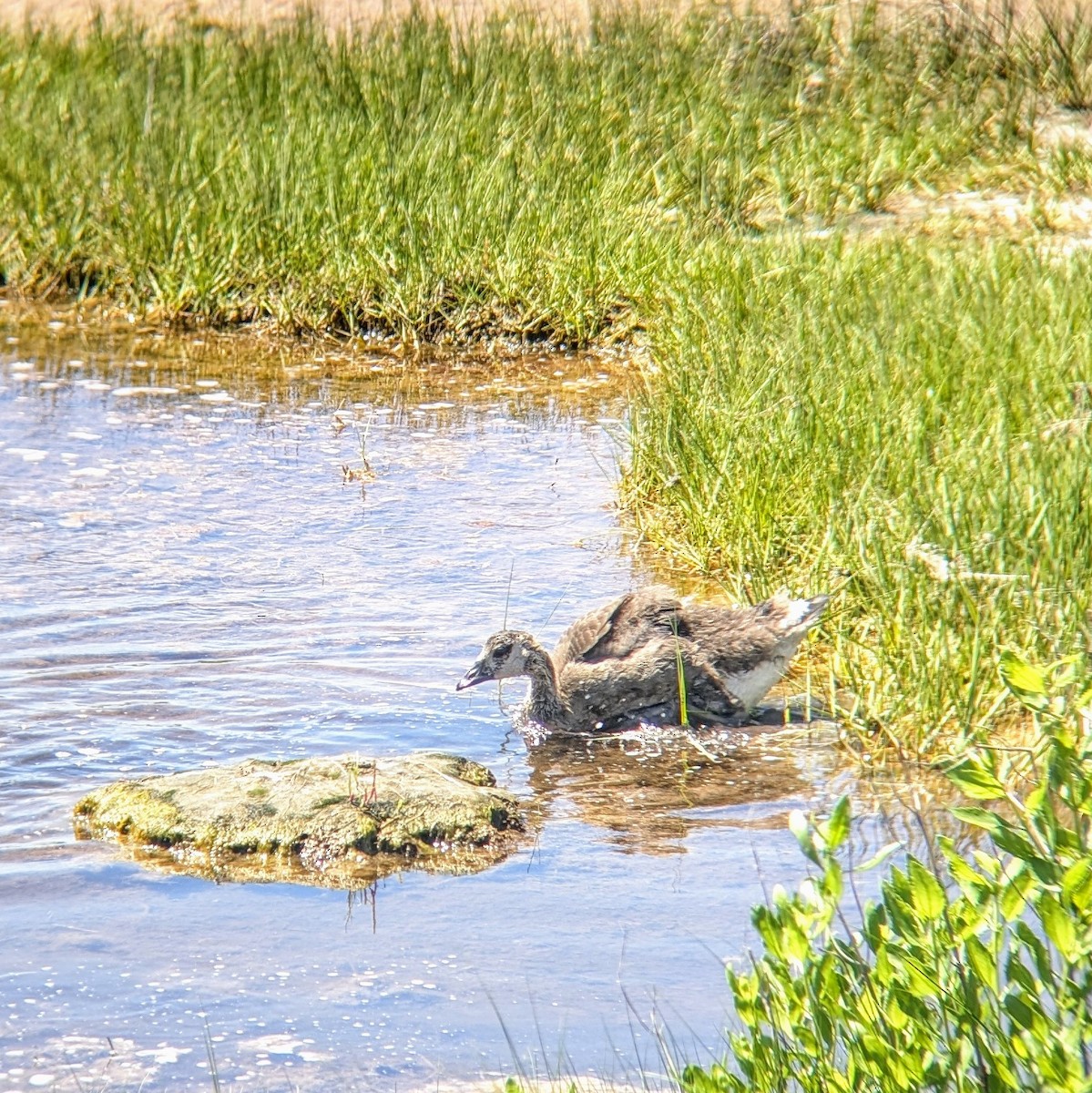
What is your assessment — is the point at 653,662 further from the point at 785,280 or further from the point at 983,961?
the point at 785,280

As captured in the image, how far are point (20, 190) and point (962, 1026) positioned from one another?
33.7 feet

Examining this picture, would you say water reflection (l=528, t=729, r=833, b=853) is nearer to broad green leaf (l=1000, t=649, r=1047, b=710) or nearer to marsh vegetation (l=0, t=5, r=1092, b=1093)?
marsh vegetation (l=0, t=5, r=1092, b=1093)

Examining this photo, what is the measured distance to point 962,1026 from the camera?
2.75 meters

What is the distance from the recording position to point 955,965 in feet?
9.53

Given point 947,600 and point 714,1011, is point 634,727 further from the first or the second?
point 714,1011

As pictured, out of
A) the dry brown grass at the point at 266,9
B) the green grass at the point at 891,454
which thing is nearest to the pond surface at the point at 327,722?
the green grass at the point at 891,454

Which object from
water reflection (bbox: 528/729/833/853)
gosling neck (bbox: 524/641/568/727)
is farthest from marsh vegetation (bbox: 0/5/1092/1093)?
gosling neck (bbox: 524/641/568/727)

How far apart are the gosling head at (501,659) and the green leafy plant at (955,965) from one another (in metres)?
3.13

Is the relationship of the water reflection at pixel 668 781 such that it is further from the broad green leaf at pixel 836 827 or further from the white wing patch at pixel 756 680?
the broad green leaf at pixel 836 827

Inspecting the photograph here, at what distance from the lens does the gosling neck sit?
6.02 metres

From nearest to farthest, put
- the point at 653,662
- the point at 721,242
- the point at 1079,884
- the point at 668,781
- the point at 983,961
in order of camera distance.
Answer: the point at 1079,884, the point at 983,961, the point at 668,781, the point at 653,662, the point at 721,242

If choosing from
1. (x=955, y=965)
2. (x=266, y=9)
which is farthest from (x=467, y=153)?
(x=955, y=965)

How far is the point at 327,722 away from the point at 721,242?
227 inches

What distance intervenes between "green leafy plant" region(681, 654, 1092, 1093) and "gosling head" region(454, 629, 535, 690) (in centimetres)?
313
